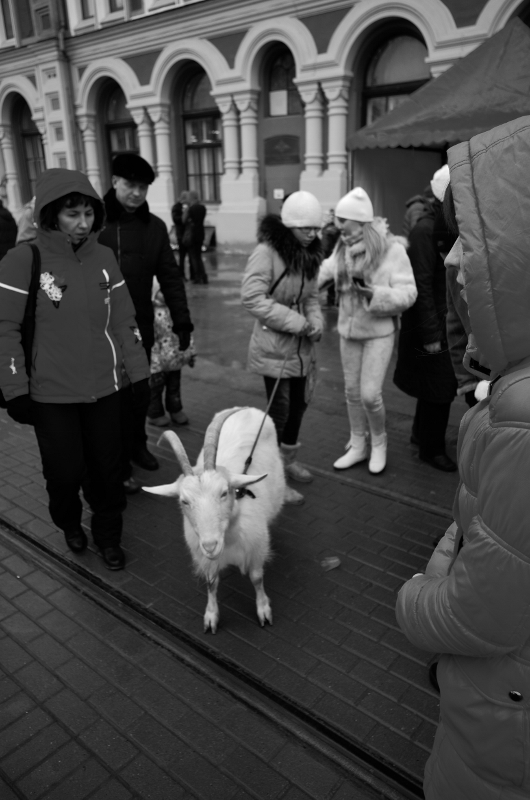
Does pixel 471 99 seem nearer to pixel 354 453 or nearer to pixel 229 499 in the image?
pixel 354 453

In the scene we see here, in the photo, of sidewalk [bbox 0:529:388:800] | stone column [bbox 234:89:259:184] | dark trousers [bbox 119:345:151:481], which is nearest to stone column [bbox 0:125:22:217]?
stone column [bbox 234:89:259:184]

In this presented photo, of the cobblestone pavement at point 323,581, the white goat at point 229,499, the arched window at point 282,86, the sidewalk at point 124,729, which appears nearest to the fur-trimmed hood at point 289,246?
the white goat at point 229,499

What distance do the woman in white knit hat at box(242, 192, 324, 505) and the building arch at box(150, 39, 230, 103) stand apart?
48.5ft

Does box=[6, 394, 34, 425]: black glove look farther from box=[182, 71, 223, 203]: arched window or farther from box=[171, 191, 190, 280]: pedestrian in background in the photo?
box=[182, 71, 223, 203]: arched window

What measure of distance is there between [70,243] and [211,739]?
2.65m

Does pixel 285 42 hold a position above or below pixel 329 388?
above

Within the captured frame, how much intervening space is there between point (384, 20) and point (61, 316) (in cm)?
1386

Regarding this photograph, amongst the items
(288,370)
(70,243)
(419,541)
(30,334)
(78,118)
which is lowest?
(419,541)

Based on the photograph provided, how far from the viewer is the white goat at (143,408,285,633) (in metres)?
2.73

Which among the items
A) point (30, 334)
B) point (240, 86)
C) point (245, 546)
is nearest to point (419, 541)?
point (245, 546)

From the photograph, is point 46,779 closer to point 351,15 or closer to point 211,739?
point 211,739

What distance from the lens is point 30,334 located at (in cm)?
329

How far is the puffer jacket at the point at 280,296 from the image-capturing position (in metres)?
4.17

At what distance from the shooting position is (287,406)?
4.49 meters
